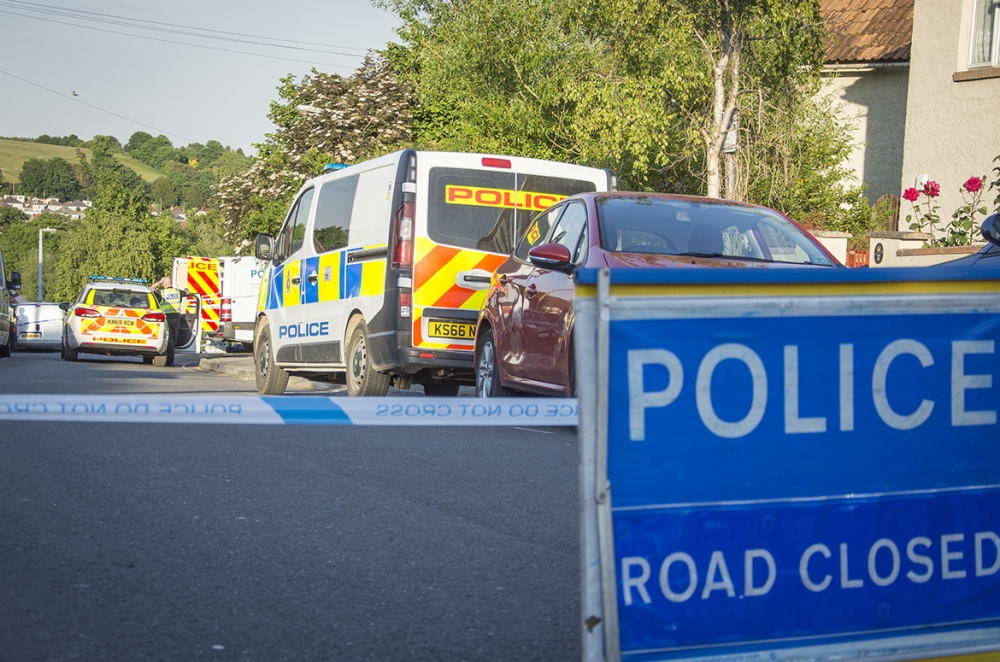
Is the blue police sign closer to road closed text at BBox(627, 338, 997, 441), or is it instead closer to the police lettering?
road closed text at BBox(627, 338, 997, 441)

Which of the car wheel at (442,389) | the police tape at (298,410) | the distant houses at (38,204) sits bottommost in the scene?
the car wheel at (442,389)

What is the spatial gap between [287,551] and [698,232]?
4323 mm

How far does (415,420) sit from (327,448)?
5.06 metres

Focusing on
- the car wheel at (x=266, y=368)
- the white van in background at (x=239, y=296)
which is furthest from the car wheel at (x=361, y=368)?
the white van in background at (x=239, y=296)

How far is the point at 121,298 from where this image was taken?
79.2 feet

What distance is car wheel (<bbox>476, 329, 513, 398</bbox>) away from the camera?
30.9 ft

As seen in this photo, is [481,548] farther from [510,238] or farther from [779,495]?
[510,238]

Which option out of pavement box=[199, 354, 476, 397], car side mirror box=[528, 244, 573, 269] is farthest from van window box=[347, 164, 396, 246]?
car side mirror box=[528, 244, 573, 269]

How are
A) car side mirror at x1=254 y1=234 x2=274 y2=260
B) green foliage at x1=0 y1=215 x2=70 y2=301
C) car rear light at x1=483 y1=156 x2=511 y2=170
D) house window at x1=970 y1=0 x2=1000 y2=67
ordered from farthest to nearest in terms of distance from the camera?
green foliage at x1=0 y1=215 x2=70 y2=301 < house window at x1=970 y1=0 x2=1000 y2=67 < car side mirror at x1=254 y1=234 x2=274 y2=260 < car rear light at x1=483 y1=156 x2=511 y2=170

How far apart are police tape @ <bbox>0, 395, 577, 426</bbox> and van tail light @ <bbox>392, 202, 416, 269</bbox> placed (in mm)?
7032

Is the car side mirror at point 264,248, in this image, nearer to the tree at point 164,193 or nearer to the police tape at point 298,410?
the police tape at point 298,410

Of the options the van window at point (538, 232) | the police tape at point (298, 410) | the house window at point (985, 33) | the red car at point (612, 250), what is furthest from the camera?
the house window at point (985, 33)

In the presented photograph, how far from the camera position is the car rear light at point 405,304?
1041cm

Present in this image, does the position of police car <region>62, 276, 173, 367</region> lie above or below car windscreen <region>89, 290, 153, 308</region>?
below
